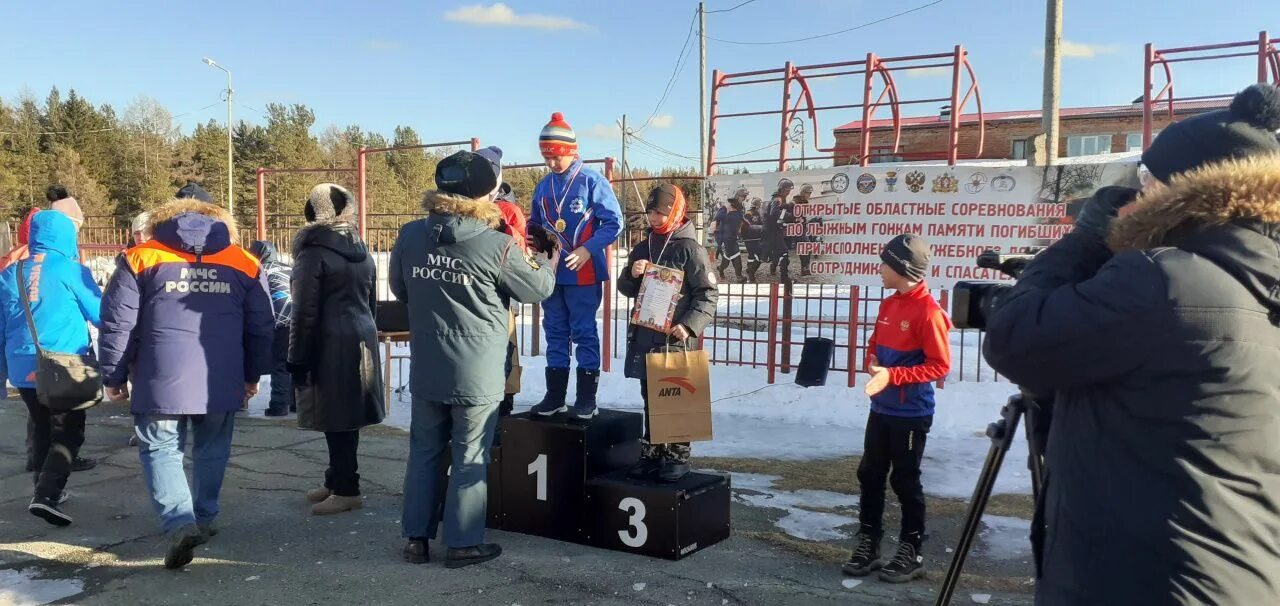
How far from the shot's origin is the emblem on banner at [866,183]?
26.1 feet

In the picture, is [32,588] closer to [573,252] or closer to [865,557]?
[573,252]

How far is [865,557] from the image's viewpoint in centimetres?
409

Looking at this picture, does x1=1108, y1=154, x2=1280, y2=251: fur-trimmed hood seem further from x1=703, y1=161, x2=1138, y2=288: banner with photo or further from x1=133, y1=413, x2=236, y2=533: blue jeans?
x1=703, y1=161, x2=1138, y2=288: banner with photo

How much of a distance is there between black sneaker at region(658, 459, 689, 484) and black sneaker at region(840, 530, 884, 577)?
89 cm

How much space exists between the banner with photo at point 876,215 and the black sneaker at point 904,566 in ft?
12.9

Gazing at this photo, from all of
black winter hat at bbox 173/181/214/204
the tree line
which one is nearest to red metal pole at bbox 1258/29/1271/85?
black winter hat at bbox 173/181/214/204

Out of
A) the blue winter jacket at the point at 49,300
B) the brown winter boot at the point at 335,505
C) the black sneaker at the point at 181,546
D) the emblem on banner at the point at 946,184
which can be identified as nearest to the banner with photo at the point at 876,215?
the emblem on banner at the point at 946,184

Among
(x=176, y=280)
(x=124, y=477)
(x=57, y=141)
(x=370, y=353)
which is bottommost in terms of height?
(x=124, y=477)

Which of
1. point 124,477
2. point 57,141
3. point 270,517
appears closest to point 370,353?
point 270,517

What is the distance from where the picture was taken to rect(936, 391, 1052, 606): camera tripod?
229 cm

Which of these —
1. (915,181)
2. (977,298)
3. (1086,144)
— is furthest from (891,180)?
(1086,144)

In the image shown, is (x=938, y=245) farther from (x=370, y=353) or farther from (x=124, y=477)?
(x=124, y=477)

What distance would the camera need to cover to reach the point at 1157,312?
1.66 meters

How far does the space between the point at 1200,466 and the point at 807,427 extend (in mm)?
6016
